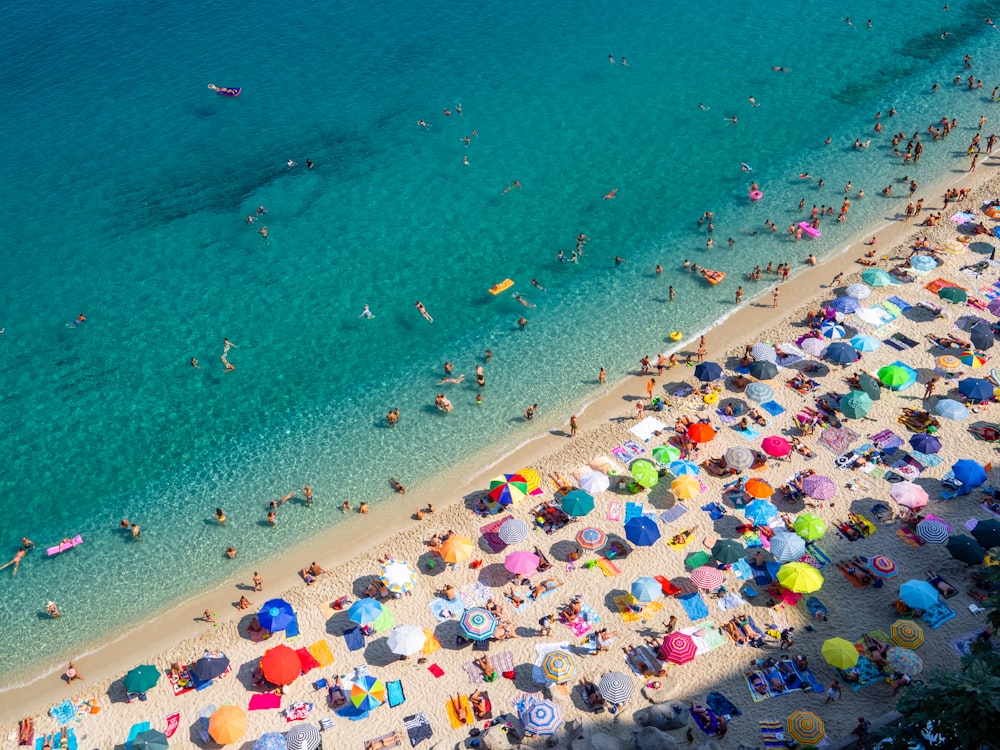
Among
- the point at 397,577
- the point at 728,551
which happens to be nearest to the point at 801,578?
the point at 728,551

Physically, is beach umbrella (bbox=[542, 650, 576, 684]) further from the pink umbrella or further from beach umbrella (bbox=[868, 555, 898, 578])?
beach umbrella (bbox=[868, 555, 898, 578])

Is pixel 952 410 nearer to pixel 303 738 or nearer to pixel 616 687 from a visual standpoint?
pixel 616 687

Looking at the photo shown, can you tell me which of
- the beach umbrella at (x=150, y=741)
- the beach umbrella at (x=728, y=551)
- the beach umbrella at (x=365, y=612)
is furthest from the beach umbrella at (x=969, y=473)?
the beach umbrella at (x=150, y=741)

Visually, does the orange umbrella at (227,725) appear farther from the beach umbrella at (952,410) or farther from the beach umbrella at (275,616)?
the beach umbrella at (952,410)

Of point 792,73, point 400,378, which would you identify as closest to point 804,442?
point 400,378

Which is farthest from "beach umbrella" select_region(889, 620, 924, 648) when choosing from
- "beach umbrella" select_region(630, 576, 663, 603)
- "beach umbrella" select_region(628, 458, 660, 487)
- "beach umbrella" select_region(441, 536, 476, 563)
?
"beach umbrella" select_region(441, 536, 476, 563)
